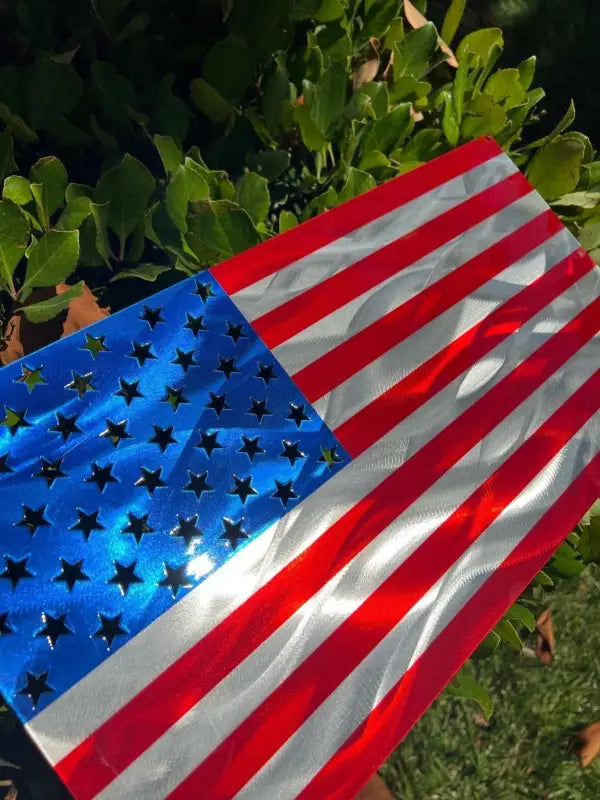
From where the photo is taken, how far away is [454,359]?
3.90ft

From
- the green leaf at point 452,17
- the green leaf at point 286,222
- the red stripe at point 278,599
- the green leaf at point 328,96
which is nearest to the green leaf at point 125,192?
the green leaf at point 286,222

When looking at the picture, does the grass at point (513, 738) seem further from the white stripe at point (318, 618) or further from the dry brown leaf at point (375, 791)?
the white stripe at point (318, 618)

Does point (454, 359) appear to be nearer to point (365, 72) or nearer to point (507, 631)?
point (507, 631)

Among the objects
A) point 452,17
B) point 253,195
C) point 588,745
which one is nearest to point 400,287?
point 253,195

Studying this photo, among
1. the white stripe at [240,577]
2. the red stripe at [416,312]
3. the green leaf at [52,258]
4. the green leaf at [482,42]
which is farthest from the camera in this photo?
the green leaf at [482,42]

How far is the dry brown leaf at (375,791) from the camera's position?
5.08 feet

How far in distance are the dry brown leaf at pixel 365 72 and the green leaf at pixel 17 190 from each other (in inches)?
29.2

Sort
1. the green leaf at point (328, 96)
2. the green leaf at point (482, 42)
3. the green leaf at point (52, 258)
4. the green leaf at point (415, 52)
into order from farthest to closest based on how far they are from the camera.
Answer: the green leaf at point (482, 42)
the green leaf at point (415, 52)
the green leaf at point (328, 96)
the green leaf at point (52, 258)

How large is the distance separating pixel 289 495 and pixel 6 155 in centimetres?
65

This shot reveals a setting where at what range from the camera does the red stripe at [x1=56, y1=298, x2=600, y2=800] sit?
746mm

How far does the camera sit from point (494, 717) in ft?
6.21

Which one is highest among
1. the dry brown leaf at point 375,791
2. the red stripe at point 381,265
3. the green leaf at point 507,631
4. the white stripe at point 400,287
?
Result: the red stripe at point 381,265

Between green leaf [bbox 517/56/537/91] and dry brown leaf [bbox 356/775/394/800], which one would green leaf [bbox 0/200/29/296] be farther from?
dry brown leaf [bbox 356/775/394/800]

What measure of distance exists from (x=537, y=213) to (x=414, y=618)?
0.86m
